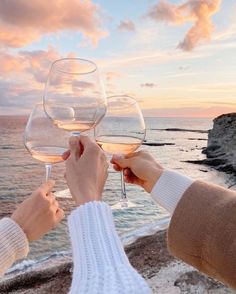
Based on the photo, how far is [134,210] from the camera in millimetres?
11578

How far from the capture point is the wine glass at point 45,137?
1.61 meters

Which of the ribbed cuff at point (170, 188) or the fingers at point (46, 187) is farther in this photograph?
the ribbed cuff at point (170, 188)

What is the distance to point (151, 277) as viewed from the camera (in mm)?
3506

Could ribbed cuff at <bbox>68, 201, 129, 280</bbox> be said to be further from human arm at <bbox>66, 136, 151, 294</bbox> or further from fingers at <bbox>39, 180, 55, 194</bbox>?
fingers at <bbox>39, 180, 55, 194</bbox>

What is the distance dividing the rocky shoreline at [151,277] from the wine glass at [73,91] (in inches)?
81.2

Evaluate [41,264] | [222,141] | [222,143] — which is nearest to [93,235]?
[41,264]

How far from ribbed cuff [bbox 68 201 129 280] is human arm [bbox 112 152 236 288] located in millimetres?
376

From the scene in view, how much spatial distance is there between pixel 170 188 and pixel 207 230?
0.93ft

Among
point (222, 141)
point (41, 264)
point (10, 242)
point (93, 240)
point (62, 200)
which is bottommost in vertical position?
point (222, 141)

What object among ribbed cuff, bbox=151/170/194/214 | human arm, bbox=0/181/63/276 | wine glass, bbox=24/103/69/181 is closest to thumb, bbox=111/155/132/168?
ribbed cuff, bbox=151/170/194/214

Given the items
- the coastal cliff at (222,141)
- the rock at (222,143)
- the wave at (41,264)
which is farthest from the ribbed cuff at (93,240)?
the coastal cliff at (222,141)

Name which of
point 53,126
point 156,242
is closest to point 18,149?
point 156,242

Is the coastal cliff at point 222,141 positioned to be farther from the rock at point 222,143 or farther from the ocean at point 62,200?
the ocean at point 62,200

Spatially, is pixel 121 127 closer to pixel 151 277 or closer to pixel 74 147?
pixel 74 147
